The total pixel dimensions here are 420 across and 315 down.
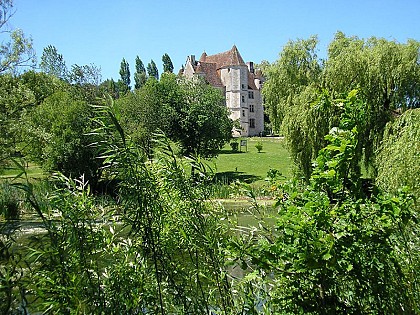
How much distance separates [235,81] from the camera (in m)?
56.8

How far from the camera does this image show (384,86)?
1511 cm

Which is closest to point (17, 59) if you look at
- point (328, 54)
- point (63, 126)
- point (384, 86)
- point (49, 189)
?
point (63, 126)

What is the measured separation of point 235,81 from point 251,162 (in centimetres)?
2570

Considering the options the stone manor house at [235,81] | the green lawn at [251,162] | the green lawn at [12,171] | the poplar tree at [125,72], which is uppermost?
the poplar tree at [125,72]

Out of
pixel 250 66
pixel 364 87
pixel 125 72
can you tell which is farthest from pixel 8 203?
pixel 125 72

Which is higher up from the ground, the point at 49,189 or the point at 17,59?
the point at 17,59

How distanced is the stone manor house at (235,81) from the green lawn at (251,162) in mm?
16232

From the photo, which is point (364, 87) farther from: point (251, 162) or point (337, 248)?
point (251, 162)

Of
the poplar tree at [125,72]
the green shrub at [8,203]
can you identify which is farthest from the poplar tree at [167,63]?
the green shrub at [8,203]

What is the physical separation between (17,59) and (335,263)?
1791 centimetres

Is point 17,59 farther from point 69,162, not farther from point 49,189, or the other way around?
point 49,189

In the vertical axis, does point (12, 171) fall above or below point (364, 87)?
below

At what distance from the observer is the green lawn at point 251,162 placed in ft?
91.5

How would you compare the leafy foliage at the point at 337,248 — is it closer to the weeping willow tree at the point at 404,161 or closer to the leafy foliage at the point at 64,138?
Answer: the weeping willow tree at the point at 404,161
